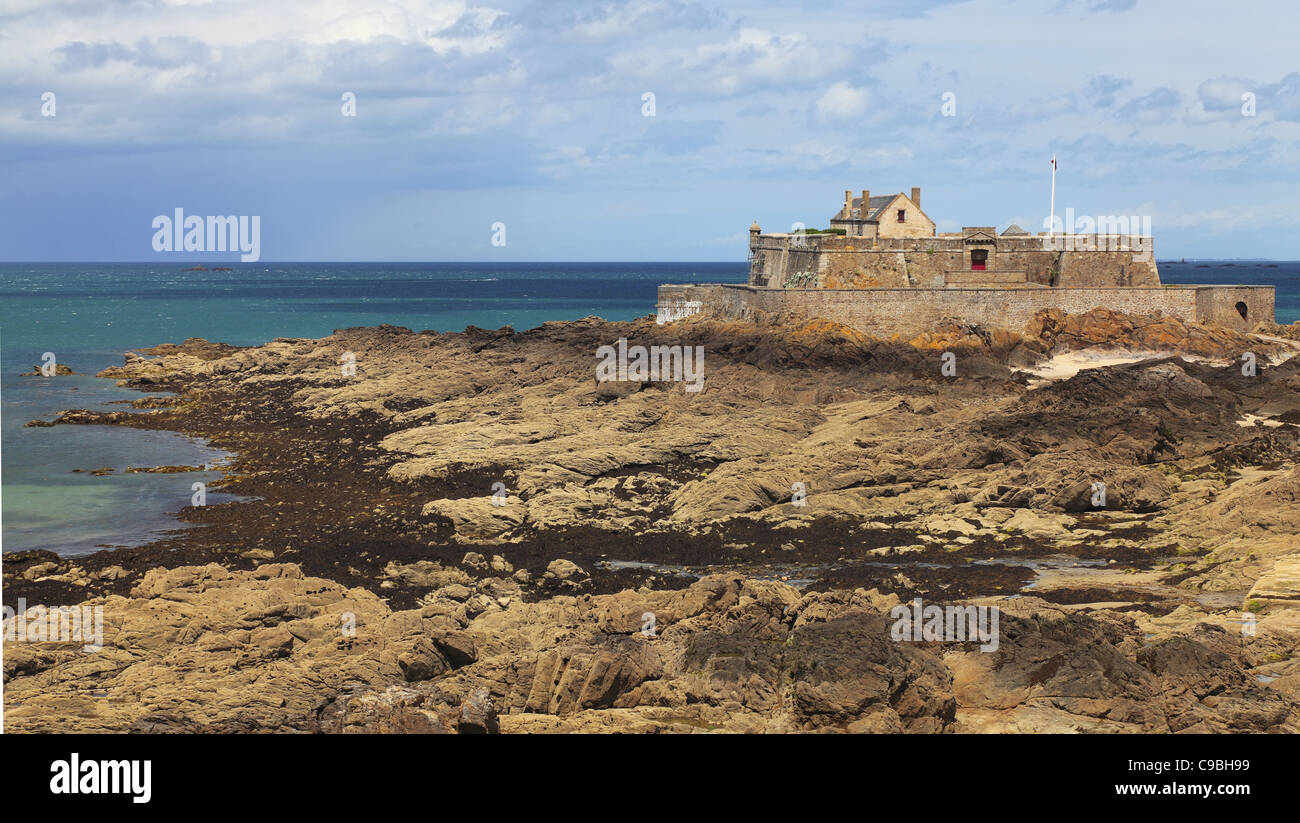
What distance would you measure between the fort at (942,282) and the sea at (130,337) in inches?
785

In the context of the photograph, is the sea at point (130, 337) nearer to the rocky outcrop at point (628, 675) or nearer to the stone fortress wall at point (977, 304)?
the rocky outcrop at point (628, 675)

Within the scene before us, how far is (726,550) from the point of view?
2134 centimetres

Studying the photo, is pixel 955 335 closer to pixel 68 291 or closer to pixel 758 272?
pixel 758 272

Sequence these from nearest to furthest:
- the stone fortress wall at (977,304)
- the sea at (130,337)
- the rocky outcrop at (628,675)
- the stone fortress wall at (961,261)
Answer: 1. the rocky outcrop at (628,675)
2. the sea at (130,337)
3. the stone fortress wall at (977,304)
4. the stone fortress wall at (961,261)

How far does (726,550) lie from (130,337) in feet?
195

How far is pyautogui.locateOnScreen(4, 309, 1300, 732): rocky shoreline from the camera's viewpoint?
12.0 m

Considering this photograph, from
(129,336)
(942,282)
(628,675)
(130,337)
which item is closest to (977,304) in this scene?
(942,282)

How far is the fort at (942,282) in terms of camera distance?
132 ft

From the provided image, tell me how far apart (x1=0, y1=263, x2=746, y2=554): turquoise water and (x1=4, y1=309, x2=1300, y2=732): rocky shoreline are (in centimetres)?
179

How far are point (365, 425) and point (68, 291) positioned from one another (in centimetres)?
11304

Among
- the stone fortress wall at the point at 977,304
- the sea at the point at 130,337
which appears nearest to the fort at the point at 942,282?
the stone fortress wall at the point at 977,304

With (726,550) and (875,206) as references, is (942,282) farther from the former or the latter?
(726,550)
